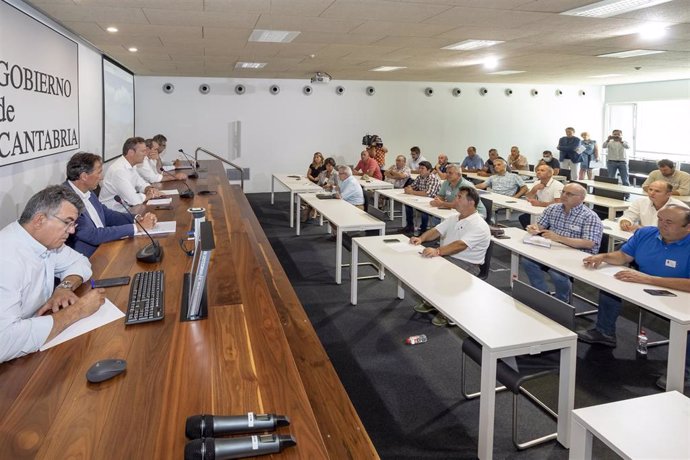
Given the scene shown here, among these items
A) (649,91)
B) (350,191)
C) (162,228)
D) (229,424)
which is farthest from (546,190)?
(649,91)

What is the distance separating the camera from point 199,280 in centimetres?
164

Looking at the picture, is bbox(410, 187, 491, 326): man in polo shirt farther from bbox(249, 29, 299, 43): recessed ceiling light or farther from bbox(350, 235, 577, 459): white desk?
bbox(249, 29, 299, 43): recessed ceiling light

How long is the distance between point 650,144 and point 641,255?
11.1 meters

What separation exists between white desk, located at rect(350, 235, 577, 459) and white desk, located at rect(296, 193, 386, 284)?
1561 millimetres

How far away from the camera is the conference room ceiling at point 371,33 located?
4109mm

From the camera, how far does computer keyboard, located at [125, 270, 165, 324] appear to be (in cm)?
174

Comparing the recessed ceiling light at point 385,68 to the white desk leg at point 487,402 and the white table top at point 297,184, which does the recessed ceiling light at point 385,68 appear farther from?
the white desk leg at point 487,402

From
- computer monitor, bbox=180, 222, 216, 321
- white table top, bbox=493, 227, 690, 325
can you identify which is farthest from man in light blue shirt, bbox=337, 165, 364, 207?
computer monitor, bbox=180, 222, 216, 321

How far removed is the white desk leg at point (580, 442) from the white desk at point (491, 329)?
0.54 m

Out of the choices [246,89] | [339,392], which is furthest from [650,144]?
[339,392]

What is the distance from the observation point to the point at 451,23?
471cm

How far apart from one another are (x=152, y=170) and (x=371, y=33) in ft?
9.91

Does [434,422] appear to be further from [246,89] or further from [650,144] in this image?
[650,144]

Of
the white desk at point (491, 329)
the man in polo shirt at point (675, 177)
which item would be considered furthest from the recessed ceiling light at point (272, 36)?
the man in polo shirt at point (675, 177)
